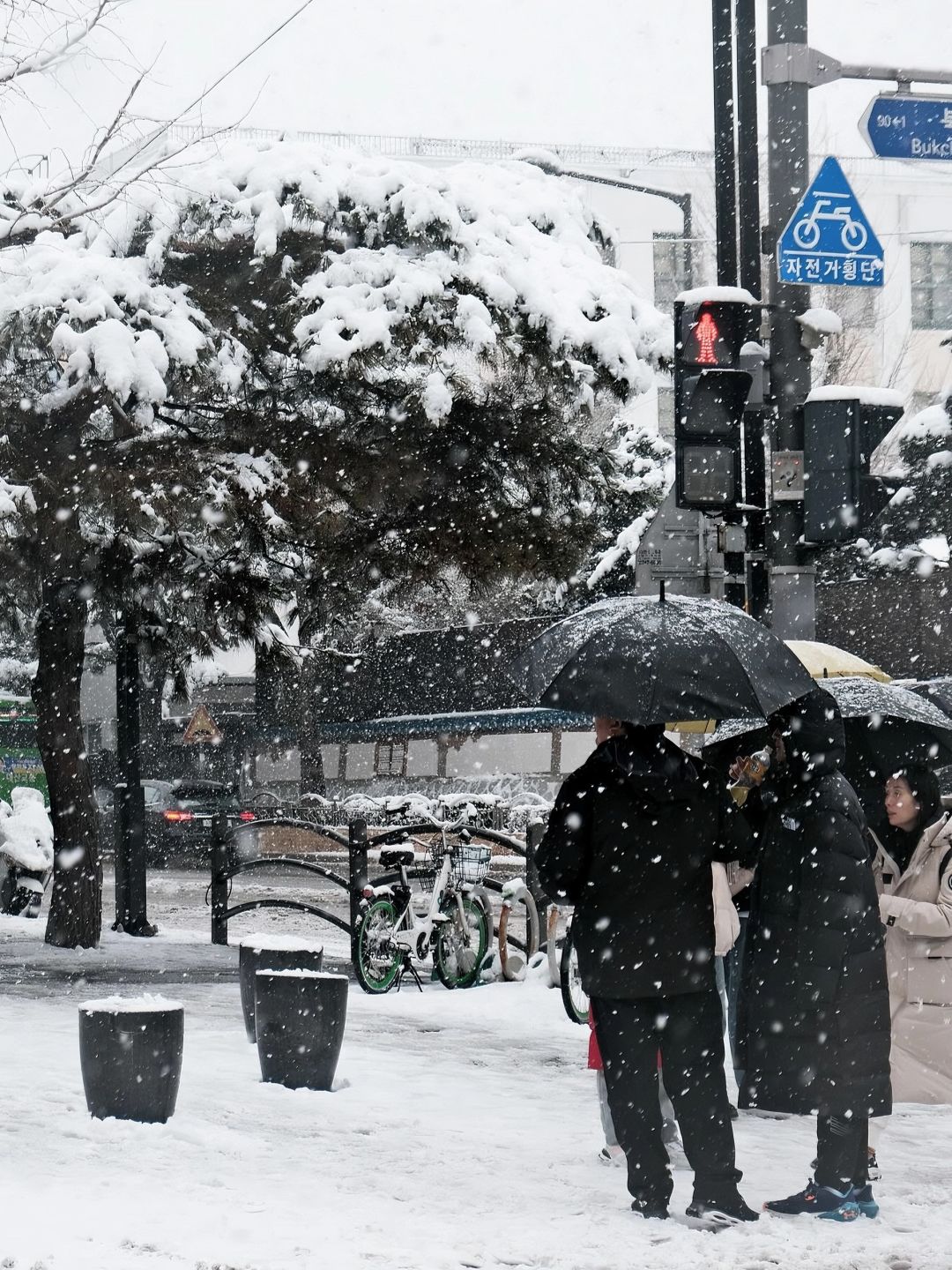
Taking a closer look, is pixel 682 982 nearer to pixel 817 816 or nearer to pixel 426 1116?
pixel 817 816

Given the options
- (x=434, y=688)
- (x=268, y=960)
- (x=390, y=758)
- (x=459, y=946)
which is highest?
(x=434, y=688)

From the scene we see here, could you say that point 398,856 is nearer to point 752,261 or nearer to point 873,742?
point 752,261

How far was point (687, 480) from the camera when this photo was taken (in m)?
8.73

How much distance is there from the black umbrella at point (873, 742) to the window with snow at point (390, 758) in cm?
3103

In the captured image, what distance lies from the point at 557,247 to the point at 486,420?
5.15ft

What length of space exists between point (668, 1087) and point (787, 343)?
16.0ft

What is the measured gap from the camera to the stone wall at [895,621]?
24766 millimetres

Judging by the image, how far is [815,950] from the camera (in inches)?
222

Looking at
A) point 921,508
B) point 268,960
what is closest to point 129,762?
point 268,960

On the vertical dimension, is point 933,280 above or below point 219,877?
above

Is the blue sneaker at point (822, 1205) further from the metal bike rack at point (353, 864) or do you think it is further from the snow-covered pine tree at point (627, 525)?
the snow-covered pine tree at point (627, 525)

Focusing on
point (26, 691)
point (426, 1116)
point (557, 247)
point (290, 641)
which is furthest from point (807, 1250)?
point (26, 691)

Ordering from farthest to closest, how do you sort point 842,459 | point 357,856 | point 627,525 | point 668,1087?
point 627,525
point 357,856
point 842,459
point 668,1087

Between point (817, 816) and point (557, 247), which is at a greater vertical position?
point (557, 247)
